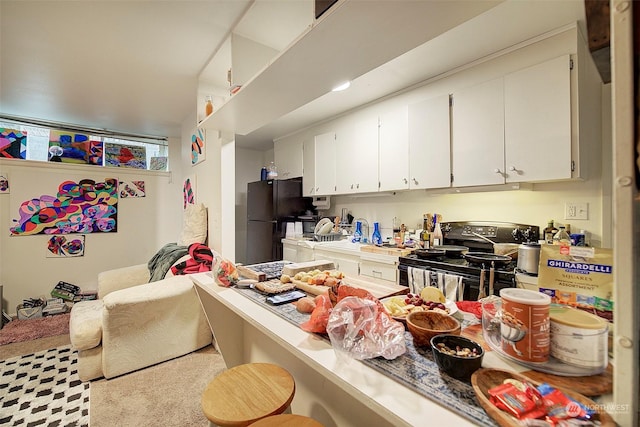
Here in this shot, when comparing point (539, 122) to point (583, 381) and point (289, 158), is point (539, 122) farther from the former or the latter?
point (289, 158)

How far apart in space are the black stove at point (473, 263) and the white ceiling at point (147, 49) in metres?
1.39

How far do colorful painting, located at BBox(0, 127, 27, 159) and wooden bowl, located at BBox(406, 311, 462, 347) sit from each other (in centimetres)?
513

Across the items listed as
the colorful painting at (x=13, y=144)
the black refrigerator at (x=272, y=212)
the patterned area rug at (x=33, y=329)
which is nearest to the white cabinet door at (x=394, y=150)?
the black refrigerator at (x=272, y=212)

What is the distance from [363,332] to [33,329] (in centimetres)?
393

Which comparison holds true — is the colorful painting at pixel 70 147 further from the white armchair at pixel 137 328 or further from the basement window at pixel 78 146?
the white armchair at pixel 137 328

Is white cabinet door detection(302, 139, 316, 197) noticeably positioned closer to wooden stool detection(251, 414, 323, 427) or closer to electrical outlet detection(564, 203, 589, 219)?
electrical outlet detection(564, 203, 589, 219)

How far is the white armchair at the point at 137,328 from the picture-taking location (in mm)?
1965

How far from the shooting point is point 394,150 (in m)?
2.78

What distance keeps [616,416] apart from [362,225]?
285 cm

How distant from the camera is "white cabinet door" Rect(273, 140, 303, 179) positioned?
4055 mm

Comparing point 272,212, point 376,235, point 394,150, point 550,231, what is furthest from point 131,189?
point 550,231

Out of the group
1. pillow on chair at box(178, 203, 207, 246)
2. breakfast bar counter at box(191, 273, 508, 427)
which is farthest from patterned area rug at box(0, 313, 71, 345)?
breakfast bar counter at box(191, 273, 508, 427)

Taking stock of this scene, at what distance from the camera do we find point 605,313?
692mm

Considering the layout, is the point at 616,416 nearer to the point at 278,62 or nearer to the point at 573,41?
the point at 278,62
